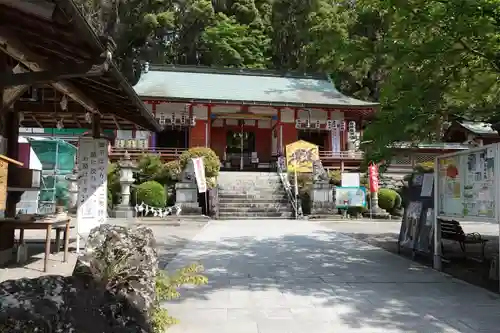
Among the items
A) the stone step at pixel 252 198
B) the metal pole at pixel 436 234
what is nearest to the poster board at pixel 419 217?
the metal pole at pixel 436 234

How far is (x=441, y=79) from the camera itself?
6.19m

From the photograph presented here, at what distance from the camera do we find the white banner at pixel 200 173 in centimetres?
1702

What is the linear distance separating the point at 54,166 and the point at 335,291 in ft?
53.2

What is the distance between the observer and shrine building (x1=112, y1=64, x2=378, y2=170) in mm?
23172

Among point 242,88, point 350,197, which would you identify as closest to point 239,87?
point 242,88

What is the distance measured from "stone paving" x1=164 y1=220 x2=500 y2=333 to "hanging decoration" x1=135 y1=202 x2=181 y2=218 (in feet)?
26.3

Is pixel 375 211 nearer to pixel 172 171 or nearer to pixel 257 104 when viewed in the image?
pixel 257 104

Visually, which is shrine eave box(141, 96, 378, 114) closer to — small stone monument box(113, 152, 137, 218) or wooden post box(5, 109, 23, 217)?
small stone monument box(113, 152, 137, 218)

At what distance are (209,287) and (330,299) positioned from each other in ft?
5.59

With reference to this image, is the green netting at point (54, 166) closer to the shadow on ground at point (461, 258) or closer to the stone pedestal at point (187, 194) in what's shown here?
the stone pedestal at point (187, 194)

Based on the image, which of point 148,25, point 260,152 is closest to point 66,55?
point 260,152

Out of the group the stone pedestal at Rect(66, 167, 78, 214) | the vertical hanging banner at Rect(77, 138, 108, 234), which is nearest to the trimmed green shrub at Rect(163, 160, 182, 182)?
the stone pedestal at Rect(66, 167, 78, 214)

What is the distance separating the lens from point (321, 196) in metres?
18.2

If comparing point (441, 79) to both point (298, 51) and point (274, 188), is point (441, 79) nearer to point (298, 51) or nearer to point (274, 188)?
point (274, 188)
